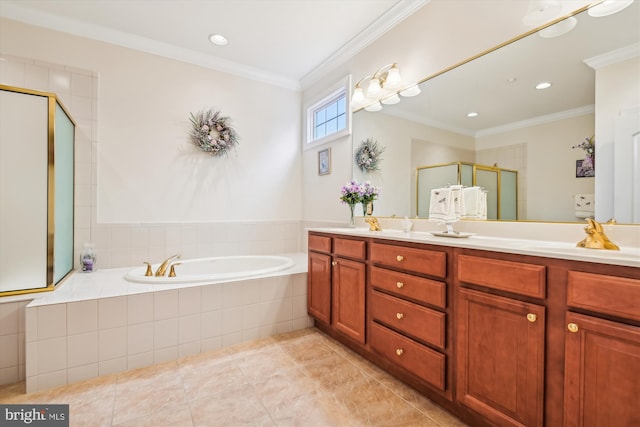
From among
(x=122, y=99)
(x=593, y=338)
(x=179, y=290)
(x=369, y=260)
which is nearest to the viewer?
(x=593, y=338)

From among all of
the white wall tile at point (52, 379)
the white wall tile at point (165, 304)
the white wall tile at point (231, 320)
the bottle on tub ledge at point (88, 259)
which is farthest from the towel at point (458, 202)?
the bottle on tub ledge at point (88, 259)

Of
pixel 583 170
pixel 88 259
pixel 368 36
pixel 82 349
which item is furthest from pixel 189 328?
pixel 368 36

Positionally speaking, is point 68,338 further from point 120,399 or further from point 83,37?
point 83,37

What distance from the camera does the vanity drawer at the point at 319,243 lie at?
234cm

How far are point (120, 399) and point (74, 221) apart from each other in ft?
5.62

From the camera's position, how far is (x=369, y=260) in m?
1.94

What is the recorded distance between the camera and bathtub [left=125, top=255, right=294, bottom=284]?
7.42ft

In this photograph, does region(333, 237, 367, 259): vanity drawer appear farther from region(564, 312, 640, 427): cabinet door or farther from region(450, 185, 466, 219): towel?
region(564, 312, 640, 427): cabinet door

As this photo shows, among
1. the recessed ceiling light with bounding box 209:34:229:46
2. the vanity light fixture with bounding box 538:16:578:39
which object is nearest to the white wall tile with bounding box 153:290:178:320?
the recessed ceiling light with bounding box 209:34:229:46

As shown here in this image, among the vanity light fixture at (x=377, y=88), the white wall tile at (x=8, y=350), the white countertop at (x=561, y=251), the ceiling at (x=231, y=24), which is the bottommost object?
the white wall tile at (x=8, y=350)

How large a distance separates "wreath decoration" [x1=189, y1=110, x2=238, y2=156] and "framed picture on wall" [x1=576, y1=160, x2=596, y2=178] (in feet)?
9.67

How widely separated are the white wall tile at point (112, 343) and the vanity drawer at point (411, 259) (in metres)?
1.72

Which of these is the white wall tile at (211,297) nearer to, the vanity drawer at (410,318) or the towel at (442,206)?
the vanity drawer at (410,318)

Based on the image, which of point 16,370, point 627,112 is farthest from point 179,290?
point 627,112
